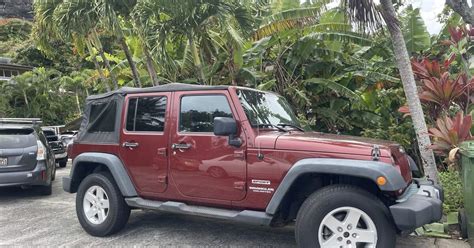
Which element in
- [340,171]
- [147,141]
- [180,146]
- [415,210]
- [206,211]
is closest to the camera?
[415,210]

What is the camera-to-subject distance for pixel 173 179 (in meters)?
5.09

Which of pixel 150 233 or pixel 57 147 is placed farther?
pixel 57 147

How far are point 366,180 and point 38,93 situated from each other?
2513 centimetres

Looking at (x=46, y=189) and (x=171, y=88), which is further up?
(x=171, y=88)

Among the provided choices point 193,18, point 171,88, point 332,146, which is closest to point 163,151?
point 171,88

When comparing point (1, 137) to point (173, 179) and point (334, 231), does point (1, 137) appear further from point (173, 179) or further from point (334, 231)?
point (334, 231)

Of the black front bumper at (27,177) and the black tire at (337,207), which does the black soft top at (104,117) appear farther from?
the black front bumper at (27,177)

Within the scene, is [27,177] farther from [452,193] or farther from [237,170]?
[452,193]

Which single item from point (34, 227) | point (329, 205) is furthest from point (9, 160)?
point (329, 205)

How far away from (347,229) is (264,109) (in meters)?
1.83

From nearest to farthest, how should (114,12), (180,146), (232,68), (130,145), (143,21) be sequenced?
(180,146)
(130,145)
(143,21)
(114,12)
(232,68)

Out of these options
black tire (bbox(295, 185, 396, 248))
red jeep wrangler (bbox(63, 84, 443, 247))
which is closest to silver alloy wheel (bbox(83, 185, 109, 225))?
red jeep wrangler (bbox(63, 84, 443, 247))

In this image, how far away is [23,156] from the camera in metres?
8.02

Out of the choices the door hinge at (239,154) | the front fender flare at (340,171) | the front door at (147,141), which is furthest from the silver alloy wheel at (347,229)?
the front door at (147,141)
